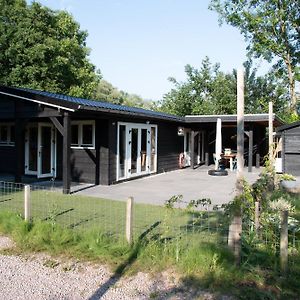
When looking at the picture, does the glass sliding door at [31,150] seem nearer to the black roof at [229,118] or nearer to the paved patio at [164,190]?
the paved patio at [164,190]

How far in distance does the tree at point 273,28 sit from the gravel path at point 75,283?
24327 millimetres

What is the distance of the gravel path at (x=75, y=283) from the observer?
342 cm

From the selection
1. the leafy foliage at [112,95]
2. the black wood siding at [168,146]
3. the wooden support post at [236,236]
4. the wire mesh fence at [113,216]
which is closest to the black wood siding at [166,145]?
the black wood siding at [168,146]

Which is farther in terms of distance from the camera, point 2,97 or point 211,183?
point 211,183

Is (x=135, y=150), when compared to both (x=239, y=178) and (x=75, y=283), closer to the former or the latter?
(x=239, y=178)

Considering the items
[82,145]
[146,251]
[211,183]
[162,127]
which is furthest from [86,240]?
[162,127]

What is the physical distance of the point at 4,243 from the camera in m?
5.00

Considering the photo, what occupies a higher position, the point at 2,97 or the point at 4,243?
the point at 2,97

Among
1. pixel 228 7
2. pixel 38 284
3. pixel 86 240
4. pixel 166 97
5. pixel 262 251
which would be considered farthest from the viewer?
pixel 166 97

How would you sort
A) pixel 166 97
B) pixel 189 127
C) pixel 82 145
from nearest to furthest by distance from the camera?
1. pixel 82 145
2. pixel 189 127
3. pixel 166 97

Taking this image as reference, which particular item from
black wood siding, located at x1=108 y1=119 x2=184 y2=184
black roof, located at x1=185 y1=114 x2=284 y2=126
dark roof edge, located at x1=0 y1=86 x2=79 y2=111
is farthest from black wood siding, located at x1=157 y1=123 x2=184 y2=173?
dark roof edge, located at x1=0 y1=86 x2=79 y2=111

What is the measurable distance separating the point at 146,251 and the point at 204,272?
808mm

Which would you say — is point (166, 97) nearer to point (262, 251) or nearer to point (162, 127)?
point (162, 127)

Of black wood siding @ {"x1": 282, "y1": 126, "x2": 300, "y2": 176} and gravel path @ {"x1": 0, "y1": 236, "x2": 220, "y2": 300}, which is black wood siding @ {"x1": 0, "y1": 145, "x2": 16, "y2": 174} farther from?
black wood siding @ {"x1": 282, "y1": 126, "x2": 300, "y2": 176}
